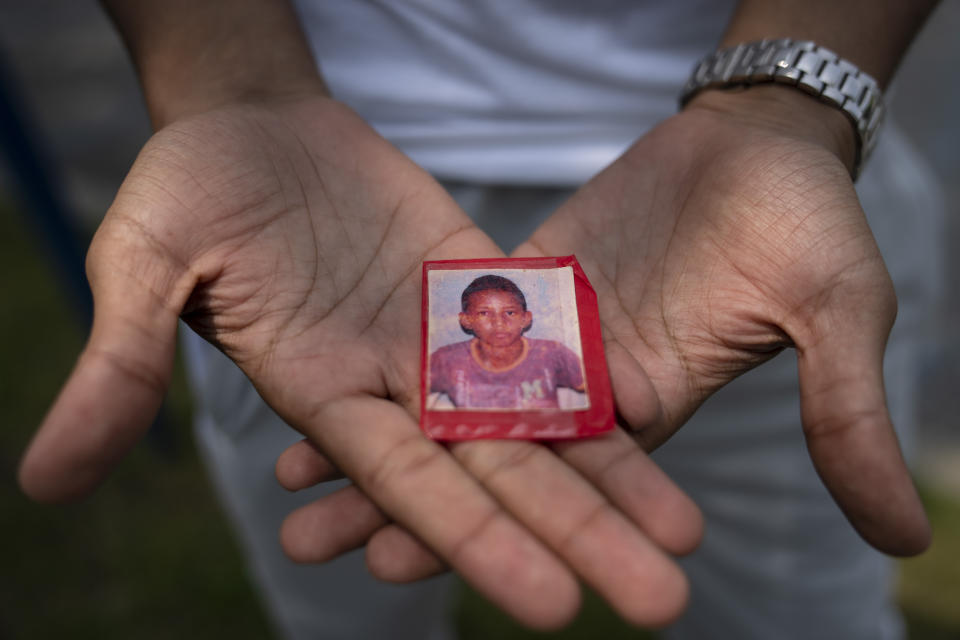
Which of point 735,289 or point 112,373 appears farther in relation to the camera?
point 735,289

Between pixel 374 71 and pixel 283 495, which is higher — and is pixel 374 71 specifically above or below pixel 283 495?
above

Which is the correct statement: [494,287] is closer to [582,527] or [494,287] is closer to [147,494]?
[582,527]

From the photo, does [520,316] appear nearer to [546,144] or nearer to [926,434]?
[546,144]

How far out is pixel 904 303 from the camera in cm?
202

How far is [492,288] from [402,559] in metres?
0.65

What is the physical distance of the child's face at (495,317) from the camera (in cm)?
157

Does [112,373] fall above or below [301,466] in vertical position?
above

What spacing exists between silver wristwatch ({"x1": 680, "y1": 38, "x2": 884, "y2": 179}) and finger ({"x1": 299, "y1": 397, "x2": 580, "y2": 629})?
118 cm

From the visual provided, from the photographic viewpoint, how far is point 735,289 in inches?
57.3

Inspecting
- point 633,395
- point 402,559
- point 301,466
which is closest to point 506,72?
point 633,395

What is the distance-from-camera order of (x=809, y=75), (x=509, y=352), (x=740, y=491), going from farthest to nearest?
(x=740, y=491) → (x=809, y=75) → (x=509, y=352)

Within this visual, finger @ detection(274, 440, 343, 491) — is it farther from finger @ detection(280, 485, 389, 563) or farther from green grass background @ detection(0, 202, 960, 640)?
green grass background @ detection(0, 202, 960, 640)

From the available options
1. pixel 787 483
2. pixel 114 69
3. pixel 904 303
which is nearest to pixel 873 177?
pixel 904 303

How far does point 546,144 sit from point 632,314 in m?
0.54
